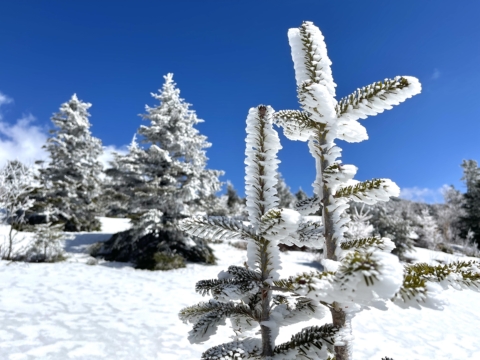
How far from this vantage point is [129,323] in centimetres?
462

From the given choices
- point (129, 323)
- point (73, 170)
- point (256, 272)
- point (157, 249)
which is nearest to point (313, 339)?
point (256, 272)

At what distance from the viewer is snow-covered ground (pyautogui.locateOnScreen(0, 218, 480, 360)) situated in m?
3.72

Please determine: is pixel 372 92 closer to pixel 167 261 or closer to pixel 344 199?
pixel 344 199

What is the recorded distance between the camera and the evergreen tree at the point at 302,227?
39.8 inches

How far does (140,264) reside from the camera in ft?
30.8

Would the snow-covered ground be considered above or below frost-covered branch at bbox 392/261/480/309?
below

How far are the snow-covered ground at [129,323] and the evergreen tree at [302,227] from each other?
123 inches

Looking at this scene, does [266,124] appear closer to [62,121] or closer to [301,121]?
[301,121]

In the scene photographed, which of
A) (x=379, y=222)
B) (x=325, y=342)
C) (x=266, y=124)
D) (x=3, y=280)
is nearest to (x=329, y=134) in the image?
(x=266, y=124)

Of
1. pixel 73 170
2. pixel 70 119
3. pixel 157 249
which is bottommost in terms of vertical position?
pixel 157 249

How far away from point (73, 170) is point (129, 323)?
1618 centimetres

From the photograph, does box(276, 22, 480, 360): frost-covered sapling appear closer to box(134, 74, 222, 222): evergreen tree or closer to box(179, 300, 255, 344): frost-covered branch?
box(179, 300, 255, 344): frost-covered branch

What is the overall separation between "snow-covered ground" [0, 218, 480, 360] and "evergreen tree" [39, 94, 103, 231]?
8.60m

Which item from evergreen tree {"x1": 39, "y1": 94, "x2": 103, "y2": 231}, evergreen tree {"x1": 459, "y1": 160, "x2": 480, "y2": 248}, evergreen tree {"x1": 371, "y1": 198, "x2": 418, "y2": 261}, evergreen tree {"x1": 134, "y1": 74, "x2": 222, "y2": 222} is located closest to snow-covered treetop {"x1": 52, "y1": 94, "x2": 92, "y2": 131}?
evergreen tree {"x1": 39, "y1": 94, "x2": 103, "y2": 231}
